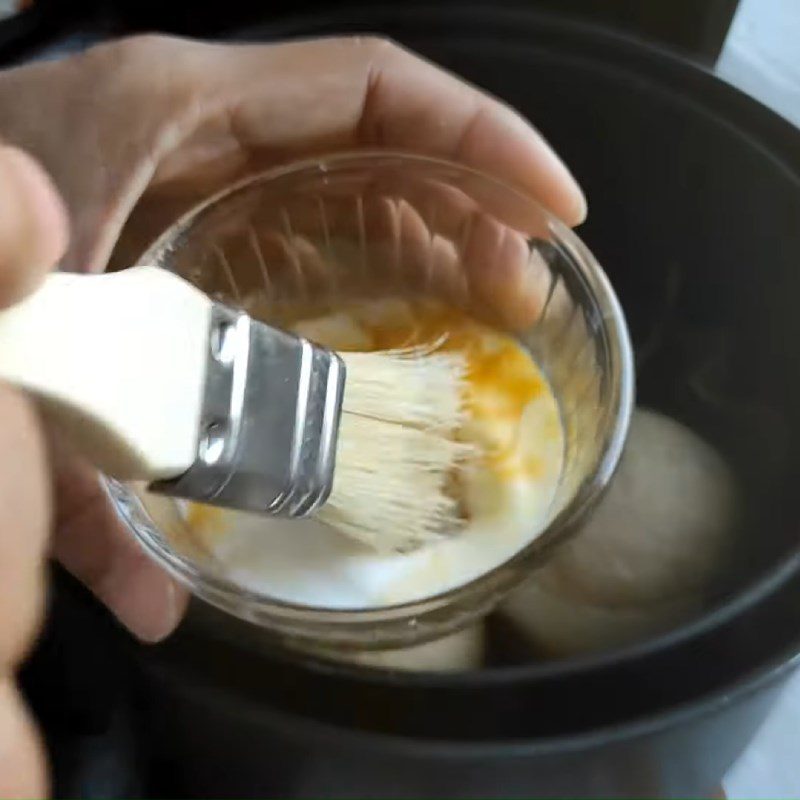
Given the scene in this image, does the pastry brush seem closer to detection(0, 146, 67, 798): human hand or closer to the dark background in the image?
detection(0, 146, 67, 798): human hand

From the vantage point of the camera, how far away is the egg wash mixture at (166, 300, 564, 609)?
1.21 ft

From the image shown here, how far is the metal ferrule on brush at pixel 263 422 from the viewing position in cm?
28

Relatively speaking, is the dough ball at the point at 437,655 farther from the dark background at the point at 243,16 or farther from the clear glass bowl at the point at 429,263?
the dark background at the point at 243,16

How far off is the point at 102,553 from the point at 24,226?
7.7 inches

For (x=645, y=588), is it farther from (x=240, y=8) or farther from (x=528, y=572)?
(x=240, y=8)

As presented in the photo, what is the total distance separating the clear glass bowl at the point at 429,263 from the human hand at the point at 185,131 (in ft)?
0.03

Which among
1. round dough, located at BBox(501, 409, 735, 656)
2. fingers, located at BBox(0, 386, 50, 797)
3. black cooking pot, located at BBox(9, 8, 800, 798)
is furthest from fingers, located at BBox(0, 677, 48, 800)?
round dough, located at BBox(501, 409, 735, 656)

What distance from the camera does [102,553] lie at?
38cm

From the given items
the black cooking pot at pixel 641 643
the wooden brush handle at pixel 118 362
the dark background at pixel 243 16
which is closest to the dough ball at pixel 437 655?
the black cooking pot at pixel 641 643

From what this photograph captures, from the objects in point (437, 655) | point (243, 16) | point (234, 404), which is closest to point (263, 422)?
point (234, 404)

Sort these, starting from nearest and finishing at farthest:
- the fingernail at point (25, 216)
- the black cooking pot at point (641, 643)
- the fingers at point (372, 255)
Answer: the fingernail at point (25, 216)
the black cooking pot at point (641, 643)
the fingers at point (372, 255)

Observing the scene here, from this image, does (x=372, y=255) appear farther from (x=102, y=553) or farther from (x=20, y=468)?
(x=20, y=468)

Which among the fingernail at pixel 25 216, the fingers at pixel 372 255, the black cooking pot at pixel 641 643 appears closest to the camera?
the fingernail at pixel 25 216

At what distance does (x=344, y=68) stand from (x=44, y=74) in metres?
0.11
